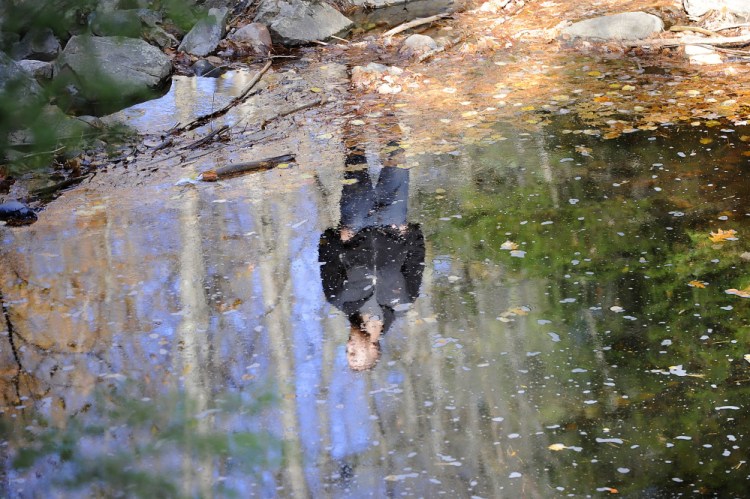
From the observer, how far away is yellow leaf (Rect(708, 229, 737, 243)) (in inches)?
219

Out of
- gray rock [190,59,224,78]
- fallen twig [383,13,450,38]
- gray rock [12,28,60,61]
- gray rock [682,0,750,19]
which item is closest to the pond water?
gray rock [12,28,60,61]

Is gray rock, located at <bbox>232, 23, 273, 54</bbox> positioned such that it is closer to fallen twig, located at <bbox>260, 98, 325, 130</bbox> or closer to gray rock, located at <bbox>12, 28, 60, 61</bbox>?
fallen twig, located at <bbox>260, 98, 325, 130</bbox>

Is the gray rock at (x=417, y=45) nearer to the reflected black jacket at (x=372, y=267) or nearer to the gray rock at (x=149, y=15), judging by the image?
the reflected black jacket at (x=372, y=267)

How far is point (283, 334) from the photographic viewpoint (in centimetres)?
494

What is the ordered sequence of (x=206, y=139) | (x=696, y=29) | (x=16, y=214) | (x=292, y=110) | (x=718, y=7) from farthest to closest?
(x=718, y=7) < (x=696, y=29) < (x=292, y=110) < (x=206, y=139) < (x=16, y=214)

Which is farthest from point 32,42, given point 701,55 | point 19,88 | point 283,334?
point 701,55

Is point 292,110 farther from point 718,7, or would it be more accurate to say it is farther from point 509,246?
point 718,7

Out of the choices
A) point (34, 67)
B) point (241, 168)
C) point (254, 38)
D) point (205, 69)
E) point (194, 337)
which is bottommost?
point (194, 337)

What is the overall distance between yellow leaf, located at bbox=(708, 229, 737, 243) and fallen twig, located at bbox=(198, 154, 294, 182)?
12.8ft

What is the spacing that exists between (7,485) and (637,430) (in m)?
2.90

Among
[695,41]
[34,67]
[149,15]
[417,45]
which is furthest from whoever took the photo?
[417,45]

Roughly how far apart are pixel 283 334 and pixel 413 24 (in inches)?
370

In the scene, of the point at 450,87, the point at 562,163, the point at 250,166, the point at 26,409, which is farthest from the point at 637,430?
the point at 450,87

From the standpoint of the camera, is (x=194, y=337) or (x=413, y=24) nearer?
(x=194, y=337)
